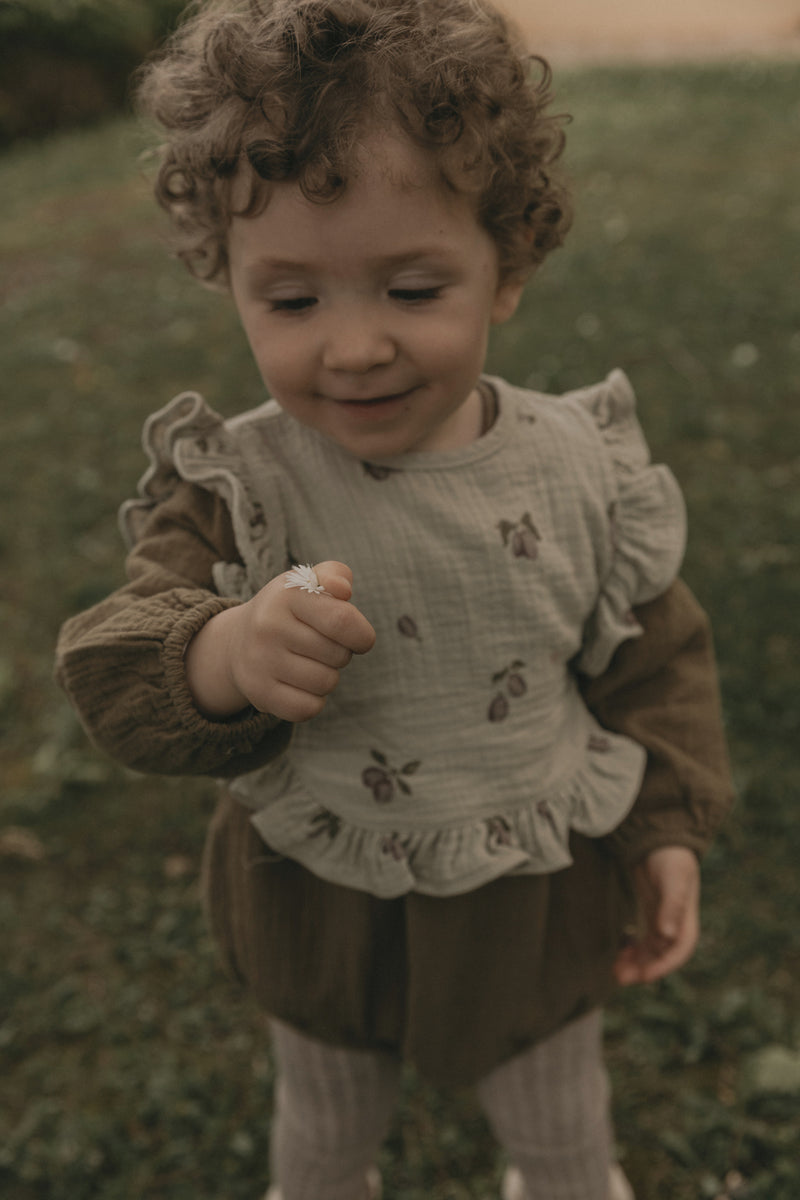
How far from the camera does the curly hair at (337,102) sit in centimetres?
122

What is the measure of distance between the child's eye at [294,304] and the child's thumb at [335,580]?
0.37m

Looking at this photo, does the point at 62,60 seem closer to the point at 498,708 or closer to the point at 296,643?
the point at 498,708

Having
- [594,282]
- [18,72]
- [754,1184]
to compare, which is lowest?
[754,1184]

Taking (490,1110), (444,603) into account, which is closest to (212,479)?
(444,603)

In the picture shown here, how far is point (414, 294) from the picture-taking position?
4.26 ft

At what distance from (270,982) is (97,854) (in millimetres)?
1485

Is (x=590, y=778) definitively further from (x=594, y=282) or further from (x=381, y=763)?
(x=594, y=282)

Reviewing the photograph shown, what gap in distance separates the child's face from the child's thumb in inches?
11.3

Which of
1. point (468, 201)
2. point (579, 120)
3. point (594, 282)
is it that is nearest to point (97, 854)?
point (468, 201)

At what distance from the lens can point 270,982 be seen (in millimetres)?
1674

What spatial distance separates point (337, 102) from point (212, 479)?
1.60 feet

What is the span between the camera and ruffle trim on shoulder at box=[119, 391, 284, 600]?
1396mm

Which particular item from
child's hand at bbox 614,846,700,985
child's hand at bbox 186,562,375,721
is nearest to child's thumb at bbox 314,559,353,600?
child's hand at bbox 186,562,375,721

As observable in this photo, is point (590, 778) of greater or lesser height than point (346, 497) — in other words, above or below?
below
